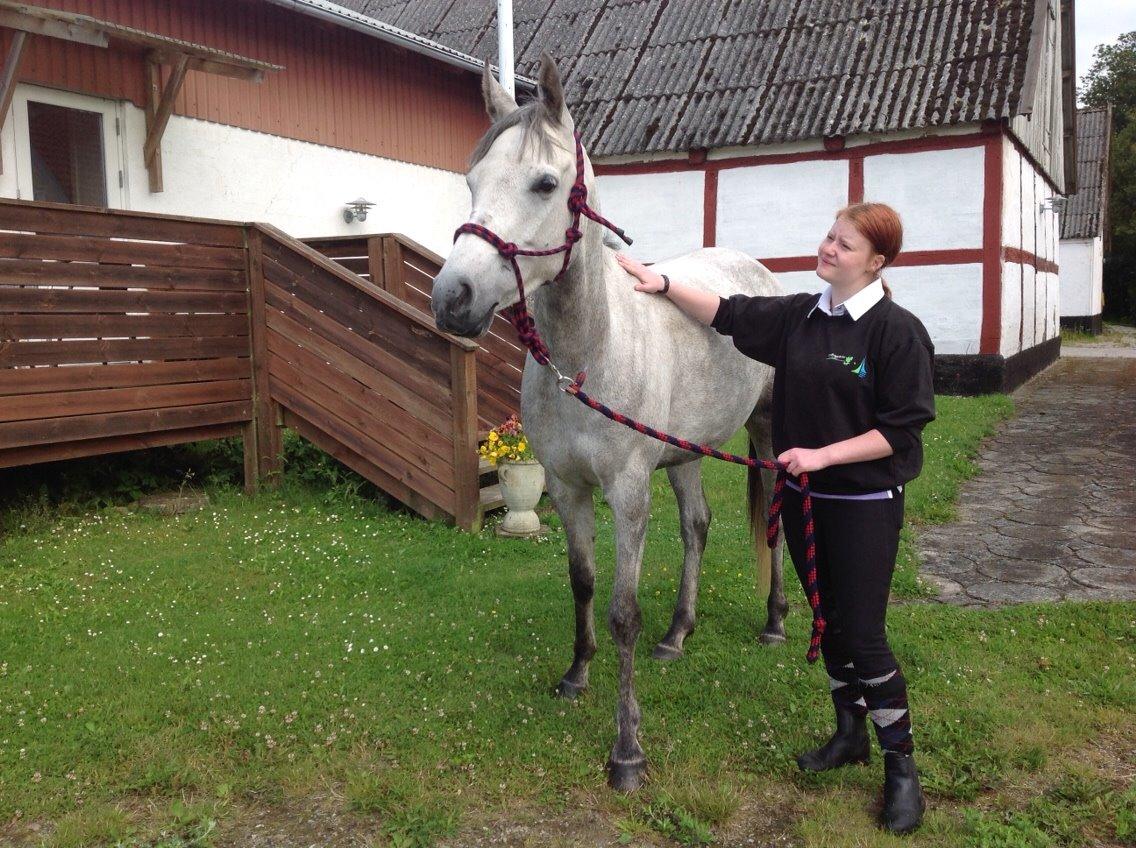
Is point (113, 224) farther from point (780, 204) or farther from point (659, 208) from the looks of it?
point (780, 204)

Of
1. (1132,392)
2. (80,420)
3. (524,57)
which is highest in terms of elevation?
(524,57)

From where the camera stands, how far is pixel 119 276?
18.8ft

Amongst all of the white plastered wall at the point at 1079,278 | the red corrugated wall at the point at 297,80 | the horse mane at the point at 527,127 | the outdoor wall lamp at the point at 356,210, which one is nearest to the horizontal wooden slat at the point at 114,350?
the red corrugated wall at the point at 297,80

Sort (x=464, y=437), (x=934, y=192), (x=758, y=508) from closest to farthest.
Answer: (x=758, y=508), (x=464, y=437), (x=934, y=192)

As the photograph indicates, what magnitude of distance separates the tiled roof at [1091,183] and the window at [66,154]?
29026 millimetres

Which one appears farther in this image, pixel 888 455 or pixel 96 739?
pixel 96 739

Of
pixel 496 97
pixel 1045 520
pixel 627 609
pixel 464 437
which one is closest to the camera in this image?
pixel 496 97

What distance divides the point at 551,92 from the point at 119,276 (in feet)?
14.2

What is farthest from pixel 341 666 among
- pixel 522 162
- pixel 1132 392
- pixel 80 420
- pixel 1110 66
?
pixel 1110 66

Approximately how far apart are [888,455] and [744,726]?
1.28 meters

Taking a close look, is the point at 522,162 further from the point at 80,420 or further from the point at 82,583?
the point at 80,420

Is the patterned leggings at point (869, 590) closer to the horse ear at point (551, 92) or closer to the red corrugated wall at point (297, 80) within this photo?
the horse ear at point (551, 92)

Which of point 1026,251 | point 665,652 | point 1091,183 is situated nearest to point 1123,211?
point 1091,183

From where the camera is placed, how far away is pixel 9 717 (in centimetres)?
329
